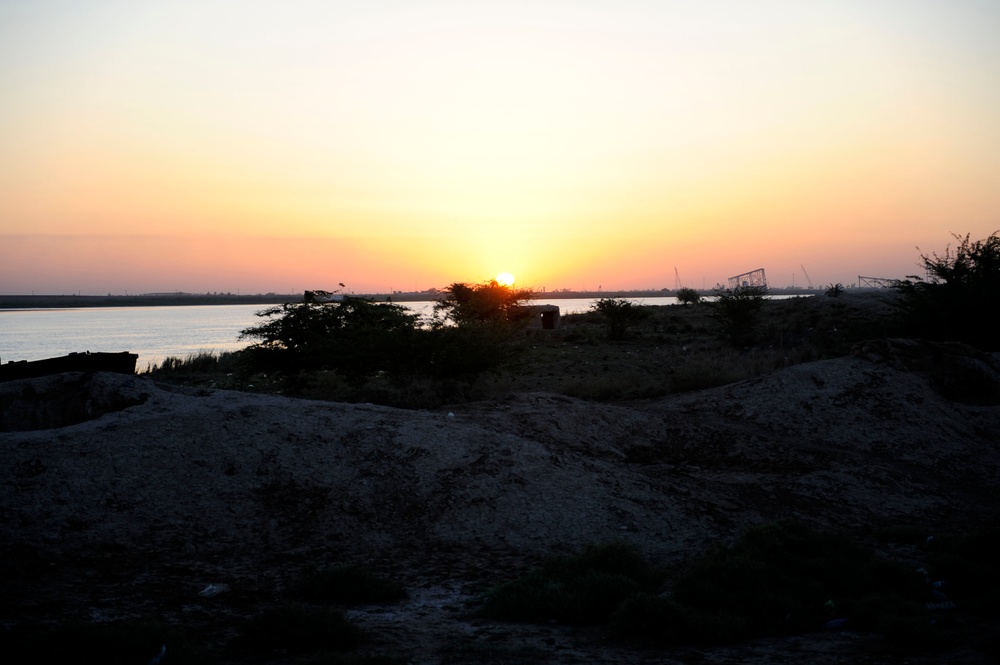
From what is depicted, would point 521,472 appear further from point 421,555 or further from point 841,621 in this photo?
point 841,621

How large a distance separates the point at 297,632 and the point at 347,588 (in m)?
1.27

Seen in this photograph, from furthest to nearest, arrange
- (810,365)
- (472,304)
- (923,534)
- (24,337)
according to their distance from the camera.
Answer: (24,337), (472,304), (810,365), (923,534)

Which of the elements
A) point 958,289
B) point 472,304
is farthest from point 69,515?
point 472,304

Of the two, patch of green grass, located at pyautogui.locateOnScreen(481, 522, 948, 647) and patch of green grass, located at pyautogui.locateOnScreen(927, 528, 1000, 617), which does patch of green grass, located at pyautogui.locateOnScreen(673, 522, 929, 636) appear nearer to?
patch of green grass, located at pyautogui.locateOnScreen(481, 522, 948, 647)

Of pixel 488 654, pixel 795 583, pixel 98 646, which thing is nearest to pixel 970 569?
pixel 795 583

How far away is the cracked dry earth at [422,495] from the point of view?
6.47 meters

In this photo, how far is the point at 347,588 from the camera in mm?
7094

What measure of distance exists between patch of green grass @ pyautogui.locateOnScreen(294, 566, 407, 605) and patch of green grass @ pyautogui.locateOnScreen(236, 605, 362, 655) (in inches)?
33.8

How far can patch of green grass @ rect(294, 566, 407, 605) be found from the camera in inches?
277

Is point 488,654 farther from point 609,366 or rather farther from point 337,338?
point 609,366

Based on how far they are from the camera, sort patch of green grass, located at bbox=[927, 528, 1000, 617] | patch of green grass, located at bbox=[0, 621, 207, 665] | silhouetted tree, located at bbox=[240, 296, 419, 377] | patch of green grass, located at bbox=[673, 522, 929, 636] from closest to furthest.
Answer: patch of green grass, located at bbox=[0, 621, 207, 665] < patch of green grass, located at bbox=[673, 522, 929, 636] < patch of green grass, located at bbox=[927, 528, 1000, 617] < silhouetted tree, located at bbox=[240, 296, 419, 377]

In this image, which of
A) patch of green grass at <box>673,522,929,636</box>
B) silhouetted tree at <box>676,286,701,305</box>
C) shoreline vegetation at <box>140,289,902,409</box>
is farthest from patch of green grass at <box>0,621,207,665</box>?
silhouetted tree at <box>676,286,701,305</box>

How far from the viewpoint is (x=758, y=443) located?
13.3 metres

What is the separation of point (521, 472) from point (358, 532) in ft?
7.35
